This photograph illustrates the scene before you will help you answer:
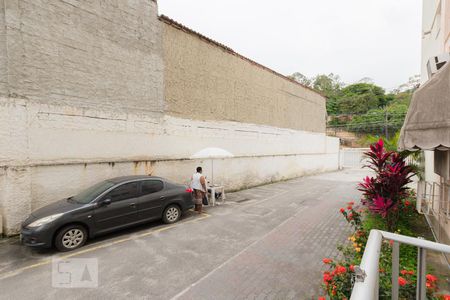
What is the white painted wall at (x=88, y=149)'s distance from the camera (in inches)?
253

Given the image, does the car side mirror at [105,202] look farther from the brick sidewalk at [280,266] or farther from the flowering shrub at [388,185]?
the flowering shrub at [388,185]

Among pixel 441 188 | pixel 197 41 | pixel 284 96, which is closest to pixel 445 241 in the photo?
pixel 441 188

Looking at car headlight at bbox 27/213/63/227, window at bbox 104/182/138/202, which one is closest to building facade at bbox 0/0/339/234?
car headlight at bbox 27/213/63/227

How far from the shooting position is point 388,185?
19.7ft

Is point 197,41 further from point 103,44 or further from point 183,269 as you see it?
point 183,269

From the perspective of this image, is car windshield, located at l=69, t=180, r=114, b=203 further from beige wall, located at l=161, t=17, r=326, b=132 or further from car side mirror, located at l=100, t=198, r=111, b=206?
beige wall, located at l=161, t=17, r=326, b=132

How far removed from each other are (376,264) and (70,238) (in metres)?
6.47

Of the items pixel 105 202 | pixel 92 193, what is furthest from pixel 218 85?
pixel 105 202

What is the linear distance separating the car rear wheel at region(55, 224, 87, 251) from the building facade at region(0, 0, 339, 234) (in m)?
2.00

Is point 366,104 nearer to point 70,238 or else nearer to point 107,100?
point 107,100

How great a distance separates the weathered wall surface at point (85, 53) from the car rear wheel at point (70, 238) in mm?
3986

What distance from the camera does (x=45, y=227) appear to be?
5.32 meters

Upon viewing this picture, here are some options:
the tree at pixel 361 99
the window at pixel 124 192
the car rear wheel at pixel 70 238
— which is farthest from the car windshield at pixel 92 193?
the tree at pixel 361 99

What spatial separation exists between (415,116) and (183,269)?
15.9 feet
